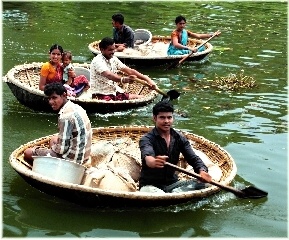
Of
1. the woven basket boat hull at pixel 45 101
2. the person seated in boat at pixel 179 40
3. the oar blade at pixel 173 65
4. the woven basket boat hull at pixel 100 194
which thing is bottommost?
the woven basket boat hull at pixel 100 194

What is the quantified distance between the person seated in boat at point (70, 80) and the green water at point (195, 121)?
0.55 meters

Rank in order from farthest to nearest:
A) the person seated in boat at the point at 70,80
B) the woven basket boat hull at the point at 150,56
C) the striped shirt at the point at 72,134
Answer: the woven basket boat hull at the point at 150,56 < the person seated in boat at the point at 70,80 < the striped shirt at the point at 72,134

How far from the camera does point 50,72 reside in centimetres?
774

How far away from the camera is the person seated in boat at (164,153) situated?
16.5 ft

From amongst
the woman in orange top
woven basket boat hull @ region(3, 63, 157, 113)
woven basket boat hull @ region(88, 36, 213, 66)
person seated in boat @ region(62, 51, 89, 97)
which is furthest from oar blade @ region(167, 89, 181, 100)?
woven basket boat hull @ region(88, 36, 213, 66)

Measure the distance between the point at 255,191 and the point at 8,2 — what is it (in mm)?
15690

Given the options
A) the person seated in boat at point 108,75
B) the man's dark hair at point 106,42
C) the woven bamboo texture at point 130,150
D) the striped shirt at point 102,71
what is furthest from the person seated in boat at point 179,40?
the woven bamboo texture at point 130,150

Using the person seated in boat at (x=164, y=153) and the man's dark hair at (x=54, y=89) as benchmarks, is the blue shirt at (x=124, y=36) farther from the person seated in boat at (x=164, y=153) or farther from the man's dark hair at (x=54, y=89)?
the person seated in boat at (x=164, y=153)

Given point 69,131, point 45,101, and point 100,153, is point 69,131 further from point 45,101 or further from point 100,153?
point 45,101

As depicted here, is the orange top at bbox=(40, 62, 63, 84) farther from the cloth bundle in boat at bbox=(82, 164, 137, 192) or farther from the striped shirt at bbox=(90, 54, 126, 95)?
the cloth bundle in boat at bbox=(82, 164, 137, 192)

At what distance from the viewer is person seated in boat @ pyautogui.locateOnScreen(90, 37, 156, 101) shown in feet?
25.0

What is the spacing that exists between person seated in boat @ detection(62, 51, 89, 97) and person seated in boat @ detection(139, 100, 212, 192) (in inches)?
120

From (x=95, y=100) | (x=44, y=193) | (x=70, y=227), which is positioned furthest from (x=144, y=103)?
(x=70, y=227)

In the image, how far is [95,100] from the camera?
7.59 meters
